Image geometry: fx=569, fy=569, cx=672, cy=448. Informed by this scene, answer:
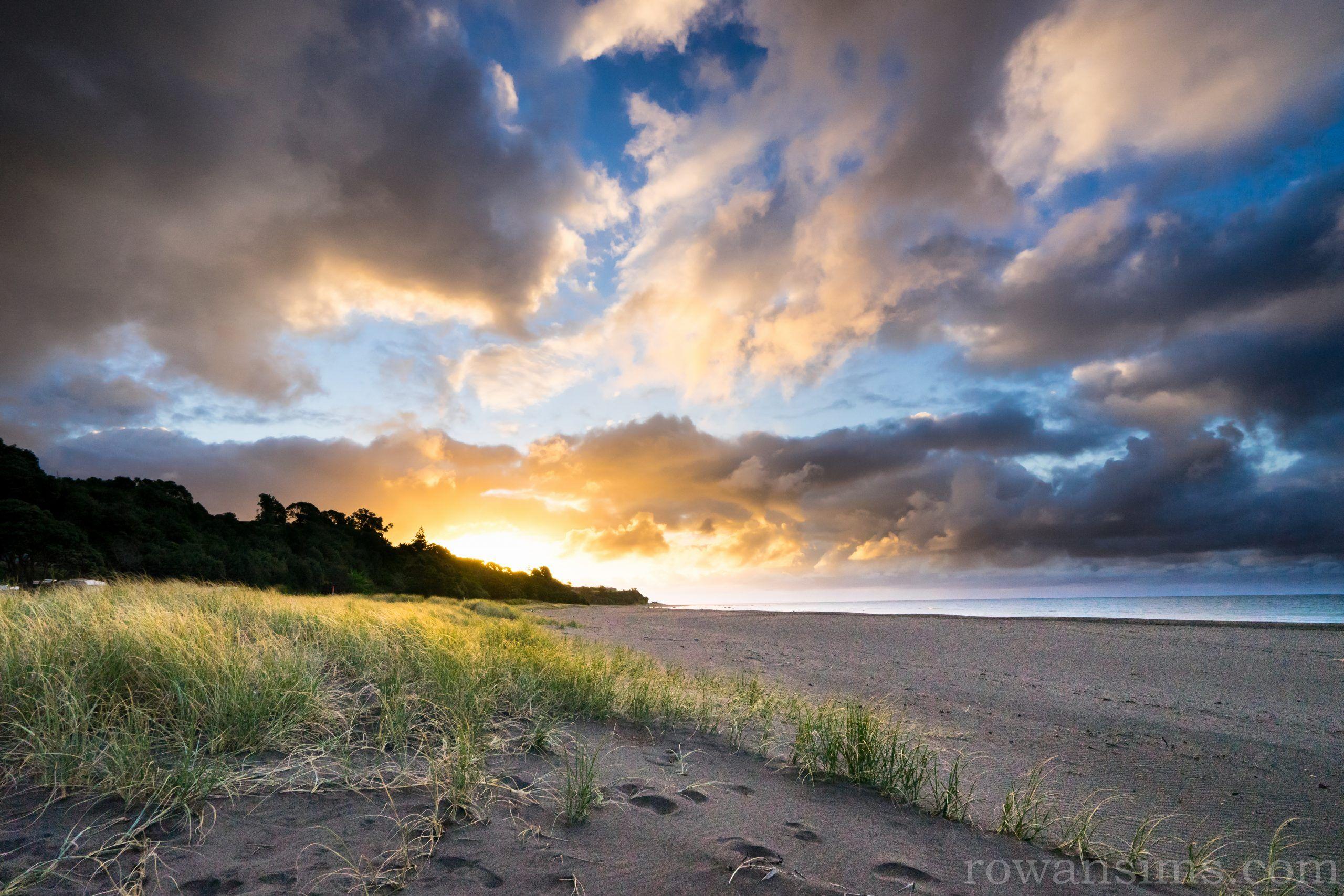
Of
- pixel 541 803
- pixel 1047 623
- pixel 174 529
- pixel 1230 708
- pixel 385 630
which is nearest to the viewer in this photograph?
pixel 541 803

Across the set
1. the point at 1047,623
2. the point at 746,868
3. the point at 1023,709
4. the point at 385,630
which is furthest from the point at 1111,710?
the point at 1047,623

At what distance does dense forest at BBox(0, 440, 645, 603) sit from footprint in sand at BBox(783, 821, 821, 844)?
94.5 ft

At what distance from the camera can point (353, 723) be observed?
4516 millimetres

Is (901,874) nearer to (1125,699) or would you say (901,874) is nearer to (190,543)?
A: (1125,699)

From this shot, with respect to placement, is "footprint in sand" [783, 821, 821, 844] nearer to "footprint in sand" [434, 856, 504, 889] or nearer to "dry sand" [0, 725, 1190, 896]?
"dry sand" [0, 725, 1190, 896]

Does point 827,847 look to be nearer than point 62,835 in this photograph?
No

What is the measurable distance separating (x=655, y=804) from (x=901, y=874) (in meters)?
1.45

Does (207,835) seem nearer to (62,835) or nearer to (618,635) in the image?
(62,835)

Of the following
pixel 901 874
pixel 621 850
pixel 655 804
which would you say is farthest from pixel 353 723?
pixel 901 874

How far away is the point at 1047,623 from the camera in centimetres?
2492

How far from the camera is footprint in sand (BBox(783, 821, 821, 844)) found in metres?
3.20

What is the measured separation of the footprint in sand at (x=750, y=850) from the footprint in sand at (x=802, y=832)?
0.94ft

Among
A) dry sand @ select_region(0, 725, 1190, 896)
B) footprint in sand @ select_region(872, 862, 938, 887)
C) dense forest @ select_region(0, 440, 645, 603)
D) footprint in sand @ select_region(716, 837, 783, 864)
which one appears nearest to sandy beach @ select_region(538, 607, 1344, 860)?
dry sand @ select_region(0, 725, 1190, 896)

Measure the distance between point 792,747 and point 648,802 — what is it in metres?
1.90
